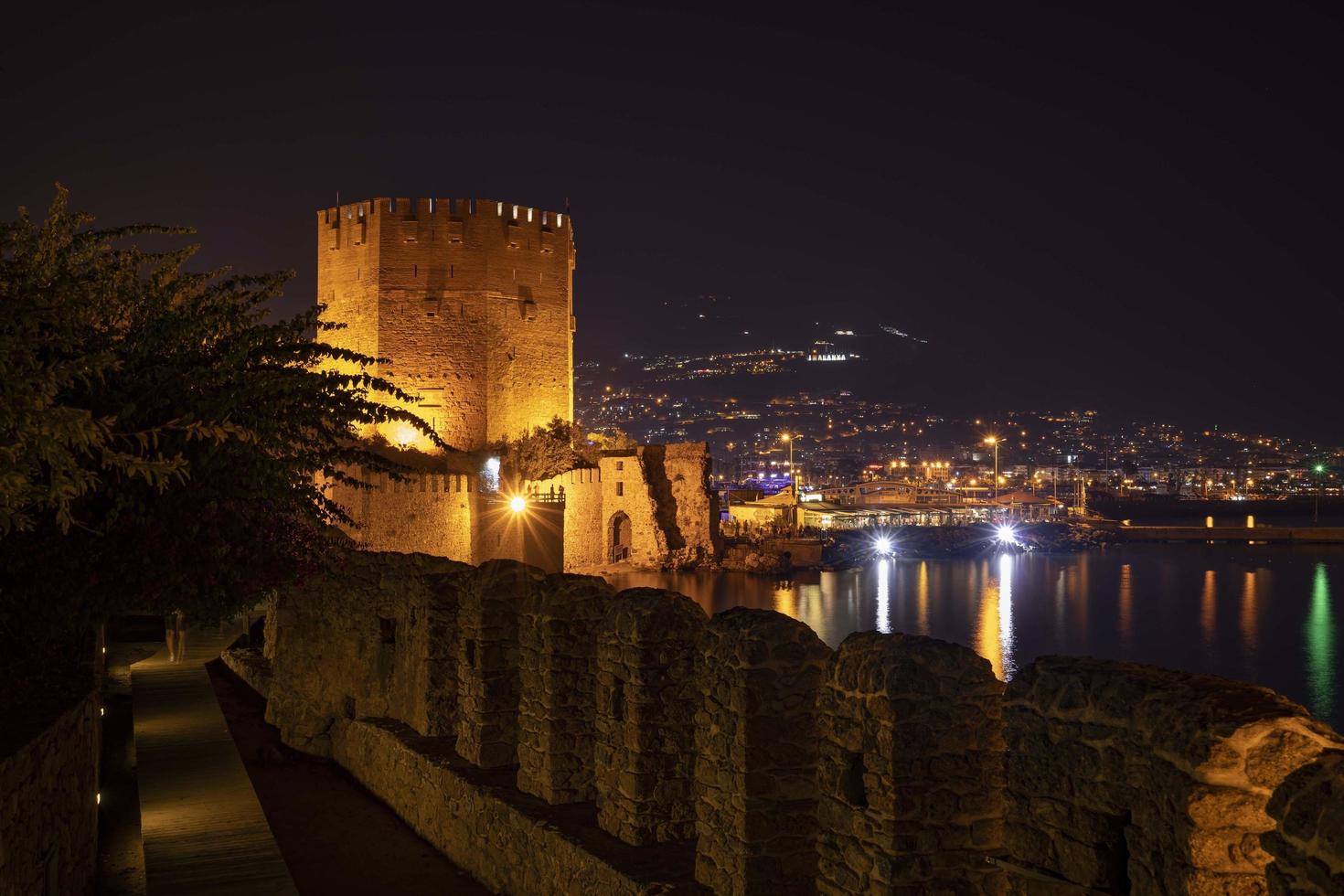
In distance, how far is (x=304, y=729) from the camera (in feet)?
36.6

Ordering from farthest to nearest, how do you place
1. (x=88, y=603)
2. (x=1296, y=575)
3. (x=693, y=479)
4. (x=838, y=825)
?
(x=1296, y=575)
(x=693, y=479)
(x=88, y=603)
(x=838, y=825)

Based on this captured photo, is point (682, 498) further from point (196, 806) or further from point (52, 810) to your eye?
point (52, 810)

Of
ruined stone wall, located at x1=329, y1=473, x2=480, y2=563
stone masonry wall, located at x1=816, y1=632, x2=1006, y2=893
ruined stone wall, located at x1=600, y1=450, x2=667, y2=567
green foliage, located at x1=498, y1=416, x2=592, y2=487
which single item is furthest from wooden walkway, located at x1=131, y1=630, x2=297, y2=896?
ruined stone wall, located at x1=600, y1=450, x2=667, y2=567

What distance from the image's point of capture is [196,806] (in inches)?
334

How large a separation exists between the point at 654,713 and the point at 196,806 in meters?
3.95

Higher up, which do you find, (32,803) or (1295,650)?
(32,803)

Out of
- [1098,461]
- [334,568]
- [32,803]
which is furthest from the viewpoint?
[1098,461]

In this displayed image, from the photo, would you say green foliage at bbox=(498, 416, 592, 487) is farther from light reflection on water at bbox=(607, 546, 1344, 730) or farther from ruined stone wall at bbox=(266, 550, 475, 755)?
ruined stone wall at bbox=(266, 550, 475, 755)

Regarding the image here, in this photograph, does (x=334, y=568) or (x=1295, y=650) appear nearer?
(x=334, y=568)

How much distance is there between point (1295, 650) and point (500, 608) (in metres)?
32.1

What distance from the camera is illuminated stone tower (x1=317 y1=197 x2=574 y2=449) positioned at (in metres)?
34.2

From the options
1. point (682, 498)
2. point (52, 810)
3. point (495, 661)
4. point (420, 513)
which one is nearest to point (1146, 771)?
point (52, 810)

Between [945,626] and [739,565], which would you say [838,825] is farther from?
[739,565]

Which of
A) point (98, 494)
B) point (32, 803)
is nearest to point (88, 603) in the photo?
point (98, 494)
